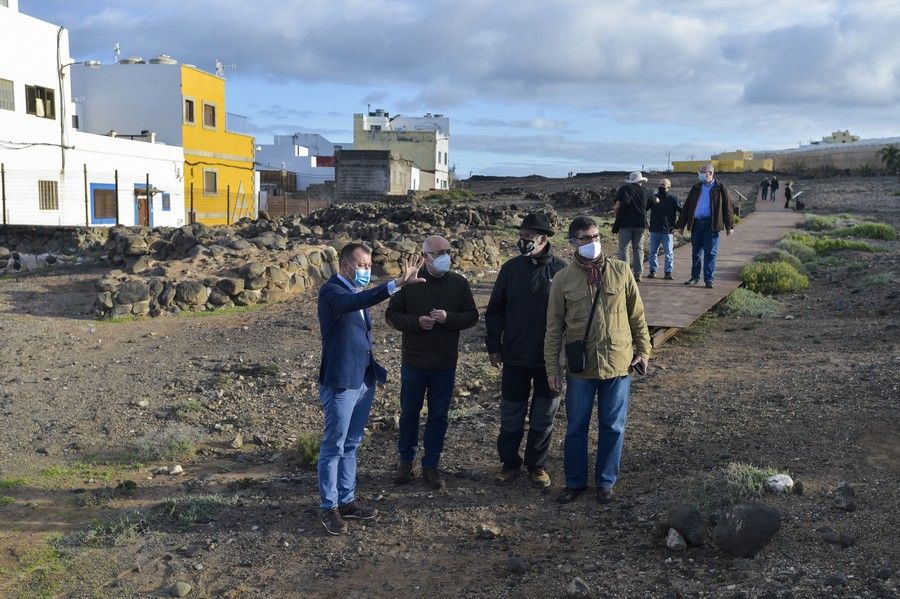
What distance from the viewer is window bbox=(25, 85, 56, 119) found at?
2575cm

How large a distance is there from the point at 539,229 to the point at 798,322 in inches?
263

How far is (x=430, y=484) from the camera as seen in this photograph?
5.46 metres

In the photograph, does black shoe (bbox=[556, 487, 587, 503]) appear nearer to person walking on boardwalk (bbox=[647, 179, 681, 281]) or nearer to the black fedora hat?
the black fedora hat

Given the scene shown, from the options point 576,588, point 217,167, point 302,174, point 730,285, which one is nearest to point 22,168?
point 217,167

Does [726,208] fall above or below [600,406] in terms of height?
above

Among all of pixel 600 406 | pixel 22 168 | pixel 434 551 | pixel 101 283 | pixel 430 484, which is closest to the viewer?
pixel 434 551

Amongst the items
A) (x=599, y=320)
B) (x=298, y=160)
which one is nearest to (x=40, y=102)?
(x=599, y=320)

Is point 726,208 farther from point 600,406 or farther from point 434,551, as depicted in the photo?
point 434,551

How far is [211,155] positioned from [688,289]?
28.9 m

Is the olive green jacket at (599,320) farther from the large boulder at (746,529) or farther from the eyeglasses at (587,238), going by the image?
the large boulder at (746,529)

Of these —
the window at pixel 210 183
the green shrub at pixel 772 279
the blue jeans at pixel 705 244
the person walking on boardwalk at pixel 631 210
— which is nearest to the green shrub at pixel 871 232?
the green shrub at pixel 772 279

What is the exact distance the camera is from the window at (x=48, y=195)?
25328 mm

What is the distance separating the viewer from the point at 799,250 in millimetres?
17062

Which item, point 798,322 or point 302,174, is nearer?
point 798,322
